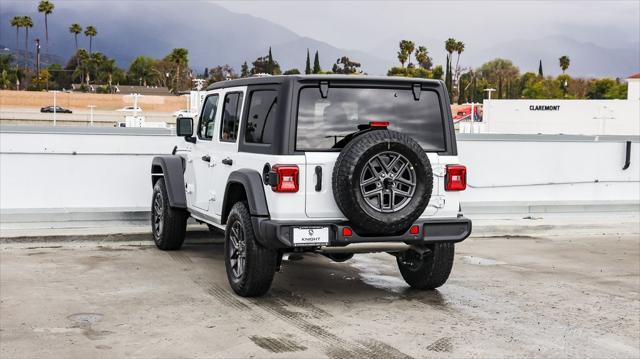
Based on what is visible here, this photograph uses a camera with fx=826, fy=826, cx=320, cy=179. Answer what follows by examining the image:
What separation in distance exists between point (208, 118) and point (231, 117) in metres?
0.88

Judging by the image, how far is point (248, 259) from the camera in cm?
784

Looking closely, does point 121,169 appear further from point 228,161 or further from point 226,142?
point 228,161

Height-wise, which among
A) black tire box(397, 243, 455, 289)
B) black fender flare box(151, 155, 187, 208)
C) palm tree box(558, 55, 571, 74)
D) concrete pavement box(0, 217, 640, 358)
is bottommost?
concrete pavement box(0, 217, 640, 358)

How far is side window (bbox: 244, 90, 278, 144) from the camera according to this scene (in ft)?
25.7

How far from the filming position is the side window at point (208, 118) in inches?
373

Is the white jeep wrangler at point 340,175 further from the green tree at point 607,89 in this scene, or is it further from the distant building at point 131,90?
the green tree at point 607,89

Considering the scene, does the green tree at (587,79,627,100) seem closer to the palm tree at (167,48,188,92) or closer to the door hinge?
the palm tree at (167,48,188,92)

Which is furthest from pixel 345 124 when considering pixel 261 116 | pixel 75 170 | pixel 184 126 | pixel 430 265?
pixel 75 170

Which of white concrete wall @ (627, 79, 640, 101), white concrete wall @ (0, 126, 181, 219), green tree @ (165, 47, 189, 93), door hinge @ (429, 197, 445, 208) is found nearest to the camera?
door hinge @ (429, 197, 445, 208)

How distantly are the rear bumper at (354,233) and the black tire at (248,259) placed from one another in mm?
198

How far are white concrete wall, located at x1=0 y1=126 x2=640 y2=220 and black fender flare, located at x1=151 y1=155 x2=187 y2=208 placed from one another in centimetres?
255

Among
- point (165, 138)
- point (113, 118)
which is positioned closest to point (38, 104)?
point (113, 118)

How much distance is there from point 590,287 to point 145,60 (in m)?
184

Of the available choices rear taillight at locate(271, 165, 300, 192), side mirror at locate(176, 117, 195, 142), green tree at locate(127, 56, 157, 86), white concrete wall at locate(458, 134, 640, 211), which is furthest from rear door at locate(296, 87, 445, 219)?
green tree at locate(127, 56, 157, 86)
